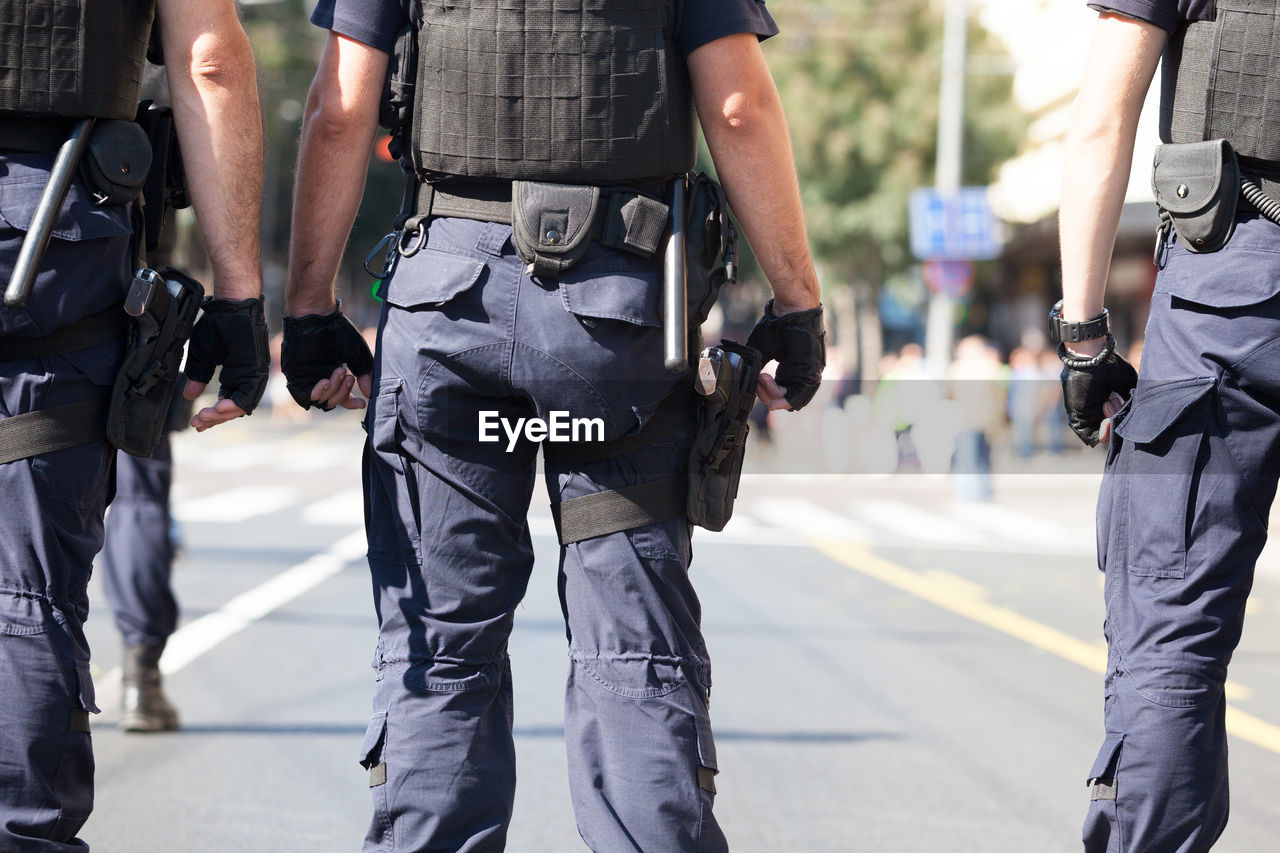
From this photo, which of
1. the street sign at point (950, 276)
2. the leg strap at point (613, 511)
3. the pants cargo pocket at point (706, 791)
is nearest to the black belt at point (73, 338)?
the leg strap at point (613, 511)

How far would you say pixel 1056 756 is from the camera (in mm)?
4984

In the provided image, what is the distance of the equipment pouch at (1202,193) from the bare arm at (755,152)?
0.64 metres

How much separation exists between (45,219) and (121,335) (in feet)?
0.83

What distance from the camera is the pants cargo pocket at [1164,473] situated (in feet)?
8.42

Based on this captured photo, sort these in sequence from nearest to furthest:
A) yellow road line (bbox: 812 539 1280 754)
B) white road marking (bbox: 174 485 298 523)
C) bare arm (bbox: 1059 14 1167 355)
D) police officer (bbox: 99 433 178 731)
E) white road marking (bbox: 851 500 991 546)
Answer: bare arm (bbox: 1059 14 1167 355) < police officer (bbox: 99 433 178 731) < yellow road line (bbox: 812 539 1280 754) < white road marking (bbox: 851 500 991 546) < white road marking (bbox: 174 485 298 523)

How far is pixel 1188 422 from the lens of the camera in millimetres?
2574

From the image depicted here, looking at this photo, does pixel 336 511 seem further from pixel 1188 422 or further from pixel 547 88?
pixel 1188 422

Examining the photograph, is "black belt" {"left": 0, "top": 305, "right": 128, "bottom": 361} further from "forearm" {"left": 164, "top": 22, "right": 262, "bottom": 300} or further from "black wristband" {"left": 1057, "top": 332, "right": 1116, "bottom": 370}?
"black wristband" {"left": 1057, "top": 332, "right": 1116, "bottom": 370}

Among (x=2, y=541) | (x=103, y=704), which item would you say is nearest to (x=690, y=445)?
(x=2, y=541)

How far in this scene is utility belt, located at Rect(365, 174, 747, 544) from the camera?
250cm

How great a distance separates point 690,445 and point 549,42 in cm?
71

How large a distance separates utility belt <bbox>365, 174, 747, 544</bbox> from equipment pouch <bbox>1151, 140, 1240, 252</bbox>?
2.51 ft

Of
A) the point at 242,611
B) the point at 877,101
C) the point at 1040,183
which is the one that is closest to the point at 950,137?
the point at 877,101

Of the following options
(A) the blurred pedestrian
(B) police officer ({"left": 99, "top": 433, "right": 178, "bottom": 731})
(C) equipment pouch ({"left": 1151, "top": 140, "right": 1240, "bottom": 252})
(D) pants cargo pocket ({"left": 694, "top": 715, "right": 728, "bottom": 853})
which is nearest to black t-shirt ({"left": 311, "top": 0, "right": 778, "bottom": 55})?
(C) equipment pouch ({"left": 1151, "top": 140, "right": 1240, "bottom": 252})
